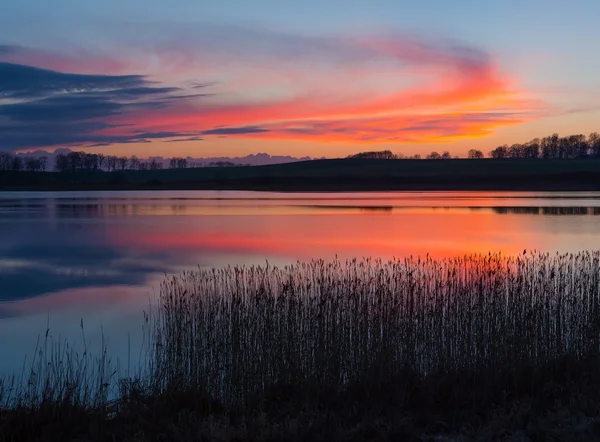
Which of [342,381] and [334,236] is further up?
[334,236]

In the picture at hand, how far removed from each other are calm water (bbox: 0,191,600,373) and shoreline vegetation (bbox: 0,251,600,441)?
140 cm

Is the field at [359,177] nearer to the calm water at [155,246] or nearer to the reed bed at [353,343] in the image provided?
the calm water at [155,246]

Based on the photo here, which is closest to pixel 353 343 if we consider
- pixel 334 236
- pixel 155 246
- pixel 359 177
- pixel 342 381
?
pixel 342 381

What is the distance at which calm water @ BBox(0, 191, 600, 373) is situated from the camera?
11156 millimetres

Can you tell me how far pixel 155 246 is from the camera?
21859 millimetres

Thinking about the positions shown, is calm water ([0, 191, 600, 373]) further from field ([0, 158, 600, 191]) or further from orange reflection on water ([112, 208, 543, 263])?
field ([0, 158, 600, 191])

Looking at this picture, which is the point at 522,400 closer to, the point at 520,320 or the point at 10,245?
the point at 520,320

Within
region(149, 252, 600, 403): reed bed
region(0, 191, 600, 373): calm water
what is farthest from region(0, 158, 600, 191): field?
region(149, 252, 600, 403): reed bed

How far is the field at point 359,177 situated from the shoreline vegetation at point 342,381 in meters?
69.0

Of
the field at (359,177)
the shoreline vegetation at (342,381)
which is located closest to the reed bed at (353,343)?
the shoreline vegetation at (342,381)

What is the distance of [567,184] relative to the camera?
73.2 metres

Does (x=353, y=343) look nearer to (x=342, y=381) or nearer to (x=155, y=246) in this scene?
(x=342, y=381)

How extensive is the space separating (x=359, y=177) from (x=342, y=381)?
3192 inches

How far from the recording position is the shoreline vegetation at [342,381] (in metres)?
5.14
